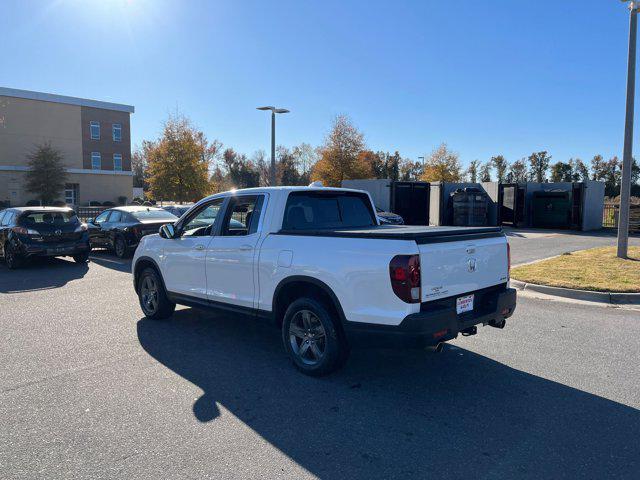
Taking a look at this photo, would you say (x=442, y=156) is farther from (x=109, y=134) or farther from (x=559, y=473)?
(x=559, y=473)

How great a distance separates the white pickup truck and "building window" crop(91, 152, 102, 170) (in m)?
50.2

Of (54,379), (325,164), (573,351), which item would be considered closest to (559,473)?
(573,351)

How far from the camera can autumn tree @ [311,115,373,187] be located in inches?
1358

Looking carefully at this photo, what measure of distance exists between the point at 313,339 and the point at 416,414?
126 cm

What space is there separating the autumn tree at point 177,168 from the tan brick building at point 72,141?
21084 millimetres

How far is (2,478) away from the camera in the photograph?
9.71 feet

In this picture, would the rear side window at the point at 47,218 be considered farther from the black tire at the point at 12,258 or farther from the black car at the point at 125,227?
the black car at the point at 125,227

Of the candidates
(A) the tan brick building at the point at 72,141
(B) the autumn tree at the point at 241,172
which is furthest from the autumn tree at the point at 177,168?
(B) the autumn tree at the point at 241,172

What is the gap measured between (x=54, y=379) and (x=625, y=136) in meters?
13.1

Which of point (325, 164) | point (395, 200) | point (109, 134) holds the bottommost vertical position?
point (395, 200)

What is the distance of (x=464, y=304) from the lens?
439cm

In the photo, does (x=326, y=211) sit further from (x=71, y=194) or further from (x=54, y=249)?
(x=71, y=194)

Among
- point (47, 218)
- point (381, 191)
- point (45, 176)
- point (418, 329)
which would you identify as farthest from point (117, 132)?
point (418, 329)

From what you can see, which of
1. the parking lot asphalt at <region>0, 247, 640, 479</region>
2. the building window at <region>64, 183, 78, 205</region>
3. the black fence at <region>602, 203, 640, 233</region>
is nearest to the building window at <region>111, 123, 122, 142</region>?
the building window at <region>64, 183, 78, 205</region>
